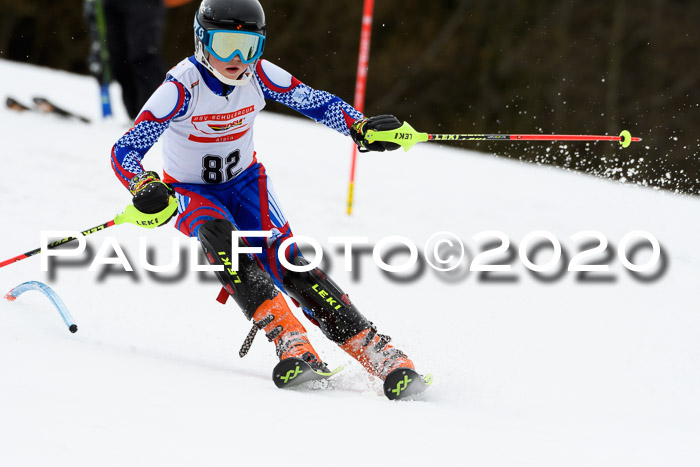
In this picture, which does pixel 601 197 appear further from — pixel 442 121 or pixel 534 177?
pixel 442 121

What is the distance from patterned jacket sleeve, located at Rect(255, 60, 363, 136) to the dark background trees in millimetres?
12600

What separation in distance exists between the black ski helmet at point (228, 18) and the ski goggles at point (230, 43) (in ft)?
0.05

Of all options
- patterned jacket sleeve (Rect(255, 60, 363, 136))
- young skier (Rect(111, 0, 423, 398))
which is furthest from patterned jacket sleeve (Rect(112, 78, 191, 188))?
patterned jacket sleeve (Rect(255, 60, 363, 136))


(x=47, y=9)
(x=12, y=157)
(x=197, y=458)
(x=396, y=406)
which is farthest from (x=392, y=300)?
(x=47, y=9)

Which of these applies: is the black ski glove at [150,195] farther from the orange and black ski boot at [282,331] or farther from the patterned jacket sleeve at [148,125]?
the orange and black ski boot at [282,331]

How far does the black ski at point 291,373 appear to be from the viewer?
2.59 metres

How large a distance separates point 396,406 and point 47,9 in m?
16.7

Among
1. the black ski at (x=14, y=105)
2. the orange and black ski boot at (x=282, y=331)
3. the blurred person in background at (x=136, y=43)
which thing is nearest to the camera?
the orange and black ski boot at (x=282, y=331)

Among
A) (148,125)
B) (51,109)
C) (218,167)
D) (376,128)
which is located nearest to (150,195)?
(148,125)

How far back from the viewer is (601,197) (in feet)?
20.7

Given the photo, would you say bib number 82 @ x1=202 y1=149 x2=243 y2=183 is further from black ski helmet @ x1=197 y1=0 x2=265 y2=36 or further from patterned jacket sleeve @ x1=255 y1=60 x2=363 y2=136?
black ski helmet @ x1=197 y1=0 x2=265 y2=36

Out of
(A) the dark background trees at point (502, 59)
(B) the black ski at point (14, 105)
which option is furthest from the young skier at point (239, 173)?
(A) the dark background trees at point (502, 59)

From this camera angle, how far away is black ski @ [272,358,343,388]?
259 centimetres

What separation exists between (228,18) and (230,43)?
0.28ft
